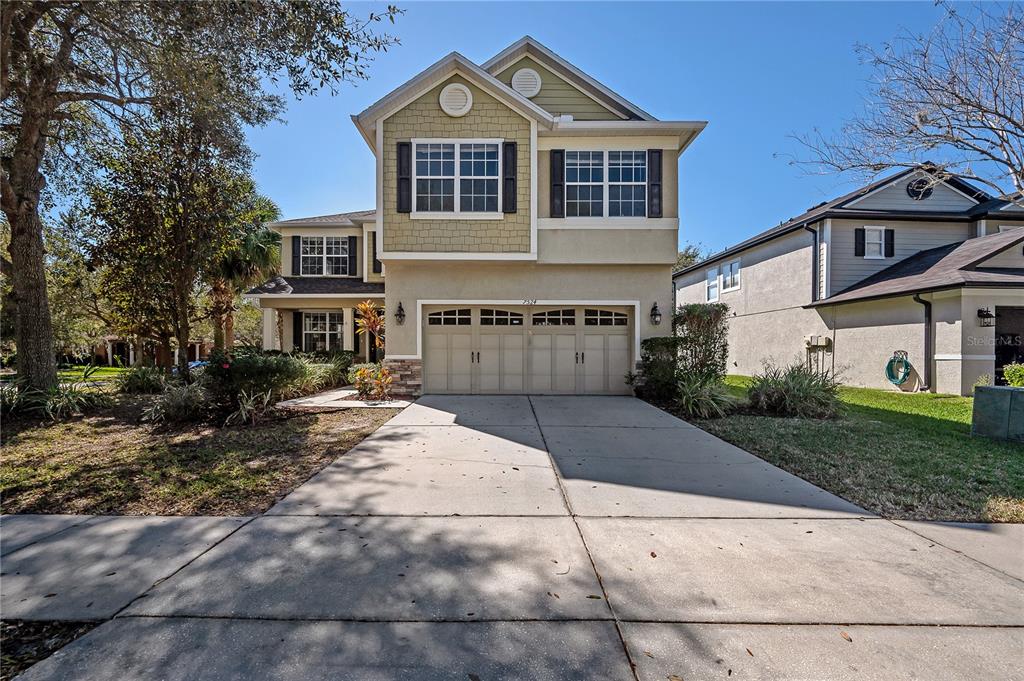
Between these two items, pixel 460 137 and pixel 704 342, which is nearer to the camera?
pixel 704 342

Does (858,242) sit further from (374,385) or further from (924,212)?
(374,385)


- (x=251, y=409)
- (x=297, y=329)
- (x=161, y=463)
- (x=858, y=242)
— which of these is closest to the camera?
(x=161, y=463)

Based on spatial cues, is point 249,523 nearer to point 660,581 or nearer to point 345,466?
point 345,466

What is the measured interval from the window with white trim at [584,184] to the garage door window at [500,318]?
2821 millimetres

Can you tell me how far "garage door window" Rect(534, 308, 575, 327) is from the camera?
460 inches

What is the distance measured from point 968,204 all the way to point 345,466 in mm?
22169

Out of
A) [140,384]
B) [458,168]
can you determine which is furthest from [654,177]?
[140,384]

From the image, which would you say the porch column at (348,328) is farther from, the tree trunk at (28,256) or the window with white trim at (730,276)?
the window with white trim at (730,276)

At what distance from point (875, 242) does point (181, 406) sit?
2063 centimetres

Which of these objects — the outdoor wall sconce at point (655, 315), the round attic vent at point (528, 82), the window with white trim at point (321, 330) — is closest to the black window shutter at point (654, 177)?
the outdoor wall sconce at point (655, 315)

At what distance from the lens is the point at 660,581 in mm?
2939

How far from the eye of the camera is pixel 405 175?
Answer: 10.5 metres

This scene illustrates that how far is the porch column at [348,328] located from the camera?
1689 cm

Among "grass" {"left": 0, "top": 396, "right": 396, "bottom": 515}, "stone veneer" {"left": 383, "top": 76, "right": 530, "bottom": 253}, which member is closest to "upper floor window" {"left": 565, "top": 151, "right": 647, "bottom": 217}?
"stone veneer" {"left": 383, "top": 76, "right": 530, "bottom": 253}
